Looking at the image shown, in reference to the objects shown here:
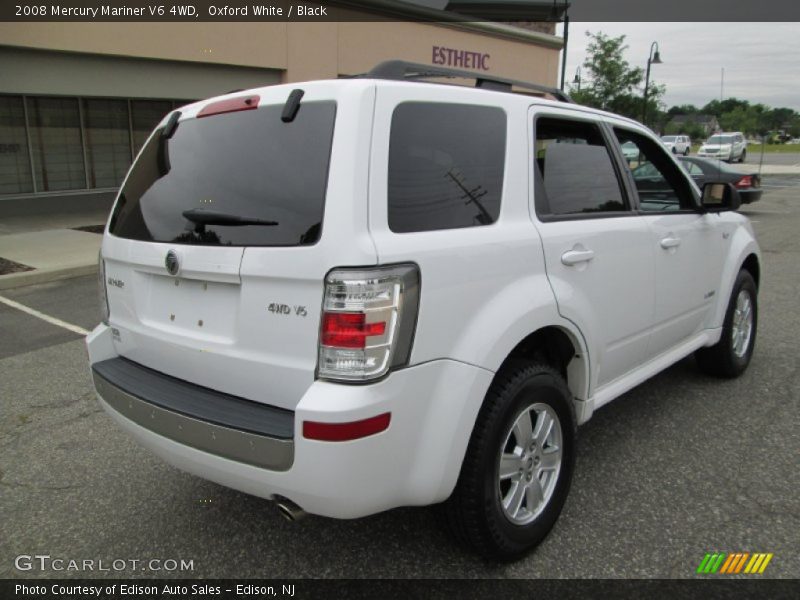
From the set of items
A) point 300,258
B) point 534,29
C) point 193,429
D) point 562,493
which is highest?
point 534,29

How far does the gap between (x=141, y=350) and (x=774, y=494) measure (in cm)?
299

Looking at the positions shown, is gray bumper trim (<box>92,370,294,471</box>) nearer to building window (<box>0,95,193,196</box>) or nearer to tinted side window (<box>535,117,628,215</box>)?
tinted side window (<box>535,117,628,215</box>)

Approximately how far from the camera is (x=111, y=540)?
9.20 ft

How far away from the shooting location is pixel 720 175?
1535 cm

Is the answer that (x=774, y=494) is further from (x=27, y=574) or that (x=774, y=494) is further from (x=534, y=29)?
(x=534, y=29)

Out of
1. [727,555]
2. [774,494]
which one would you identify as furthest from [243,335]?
[774,494]

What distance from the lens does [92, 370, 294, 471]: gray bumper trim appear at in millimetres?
2096

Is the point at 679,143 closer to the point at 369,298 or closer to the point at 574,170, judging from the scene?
the point at 574,170

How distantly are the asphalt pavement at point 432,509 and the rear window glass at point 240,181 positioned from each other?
1268mm

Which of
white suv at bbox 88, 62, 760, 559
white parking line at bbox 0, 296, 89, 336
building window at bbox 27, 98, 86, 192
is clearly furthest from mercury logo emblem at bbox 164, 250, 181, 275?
building window at bbox 27, 98, 86, 192

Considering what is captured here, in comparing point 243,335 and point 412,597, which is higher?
point 243,335

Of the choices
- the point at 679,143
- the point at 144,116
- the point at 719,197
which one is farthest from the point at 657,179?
the point at 679,143

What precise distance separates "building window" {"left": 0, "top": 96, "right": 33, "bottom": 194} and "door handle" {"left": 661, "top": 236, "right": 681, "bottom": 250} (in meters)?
13.8

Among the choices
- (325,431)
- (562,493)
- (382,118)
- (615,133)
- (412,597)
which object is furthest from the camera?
(615,133)
